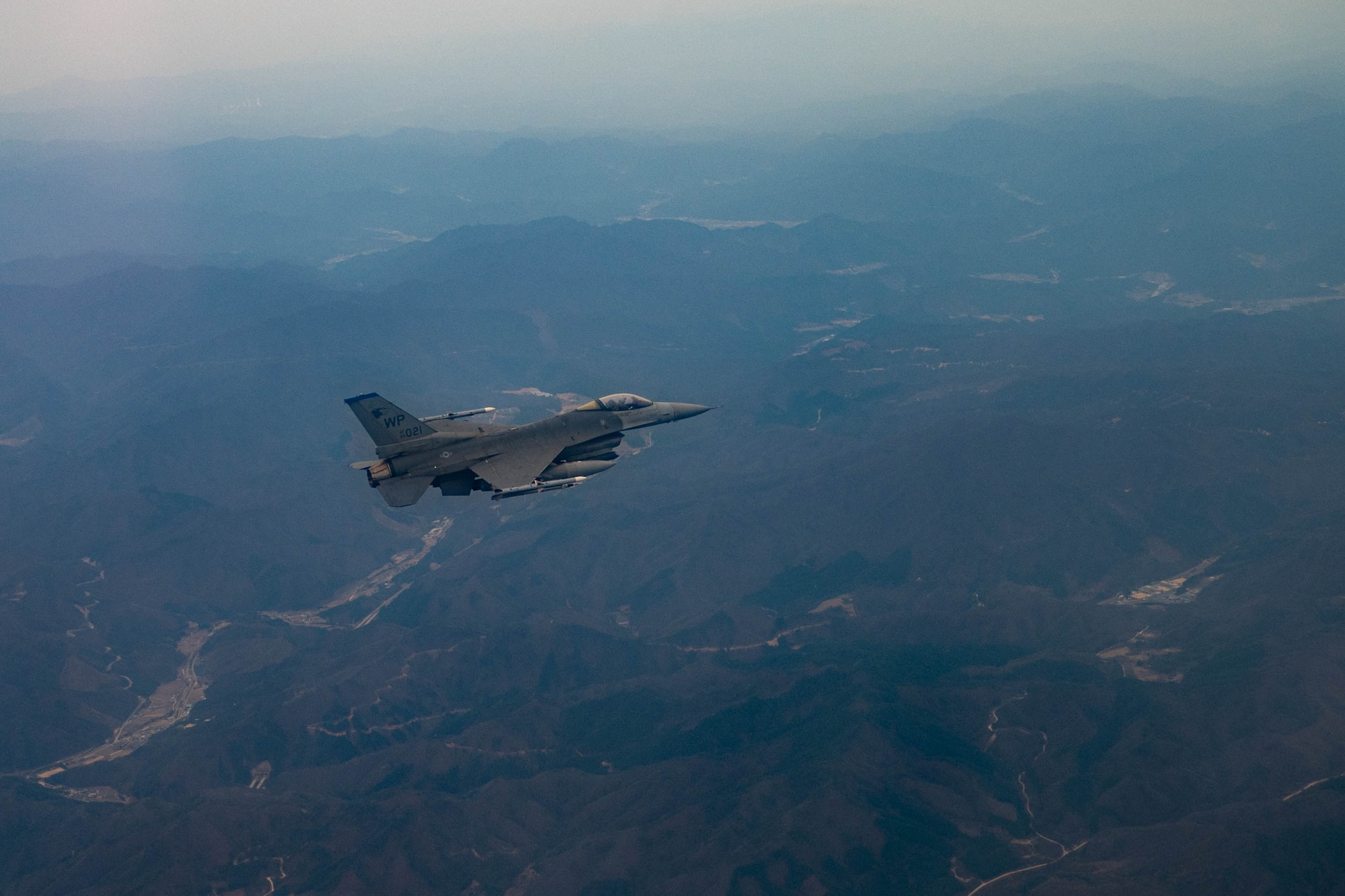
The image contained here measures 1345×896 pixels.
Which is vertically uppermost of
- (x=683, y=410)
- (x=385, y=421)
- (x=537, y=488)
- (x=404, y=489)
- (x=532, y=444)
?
(x=385, y=421)

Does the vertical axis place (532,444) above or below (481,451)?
below

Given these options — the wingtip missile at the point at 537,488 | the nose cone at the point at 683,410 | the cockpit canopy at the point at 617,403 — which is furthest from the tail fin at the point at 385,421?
the nose cone at the point at 683,410

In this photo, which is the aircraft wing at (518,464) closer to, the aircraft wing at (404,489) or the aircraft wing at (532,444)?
the aircraft wing at (532,444)

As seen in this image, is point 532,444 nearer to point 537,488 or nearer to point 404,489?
point 537,488

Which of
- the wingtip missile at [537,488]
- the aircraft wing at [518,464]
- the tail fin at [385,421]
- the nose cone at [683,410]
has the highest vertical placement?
the tail fin at [385,421]

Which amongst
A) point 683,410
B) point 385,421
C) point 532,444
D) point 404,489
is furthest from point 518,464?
point 683,410

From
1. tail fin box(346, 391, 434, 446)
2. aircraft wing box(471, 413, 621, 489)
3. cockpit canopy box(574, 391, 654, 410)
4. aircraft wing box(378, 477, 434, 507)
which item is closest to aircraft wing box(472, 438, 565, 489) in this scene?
aircraft wing box(471, 413, 621, 489)
